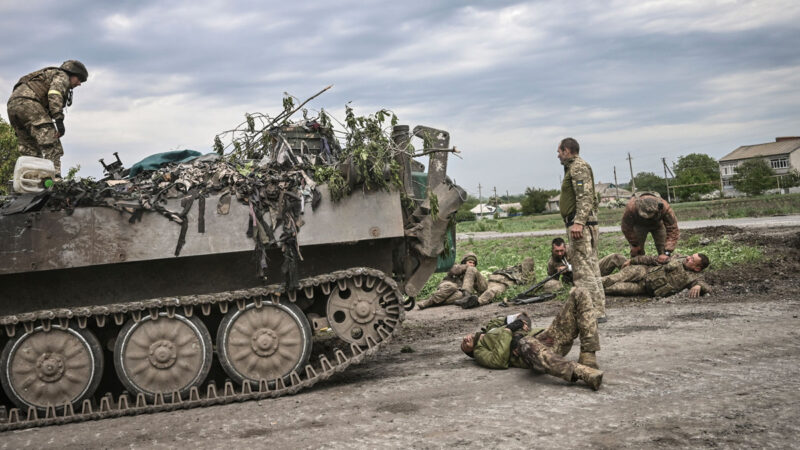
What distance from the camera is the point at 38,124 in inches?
318

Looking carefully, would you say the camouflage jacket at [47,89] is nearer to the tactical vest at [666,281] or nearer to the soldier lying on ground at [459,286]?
the soldier lying on ground at [459,286]

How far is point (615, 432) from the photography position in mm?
4836

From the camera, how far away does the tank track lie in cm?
653

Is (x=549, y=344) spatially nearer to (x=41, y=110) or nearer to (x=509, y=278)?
(x=41, y=110)

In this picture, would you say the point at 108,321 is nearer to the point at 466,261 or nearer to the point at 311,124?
the point at 311,124

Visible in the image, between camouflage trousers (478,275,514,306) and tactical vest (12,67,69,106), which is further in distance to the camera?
camouflage trousers (478,275,514,306)

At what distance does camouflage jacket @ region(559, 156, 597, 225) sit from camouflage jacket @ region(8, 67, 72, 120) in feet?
20.3

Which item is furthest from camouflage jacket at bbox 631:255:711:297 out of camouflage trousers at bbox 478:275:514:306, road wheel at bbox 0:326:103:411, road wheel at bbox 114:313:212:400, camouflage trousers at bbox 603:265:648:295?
road wheel at bbox 0:326:103:411

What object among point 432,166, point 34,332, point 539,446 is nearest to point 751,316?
point 432,166

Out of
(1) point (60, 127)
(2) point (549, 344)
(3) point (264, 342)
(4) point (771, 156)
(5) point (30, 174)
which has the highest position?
(4) point (771, 156)

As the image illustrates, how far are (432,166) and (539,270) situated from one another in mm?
8492

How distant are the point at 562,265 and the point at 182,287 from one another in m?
7.82

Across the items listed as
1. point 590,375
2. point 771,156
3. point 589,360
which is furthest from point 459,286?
point 771,156

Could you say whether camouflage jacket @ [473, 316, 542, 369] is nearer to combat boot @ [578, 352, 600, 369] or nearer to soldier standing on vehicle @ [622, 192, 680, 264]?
combat boot @ [578, 352, 600, 369]
